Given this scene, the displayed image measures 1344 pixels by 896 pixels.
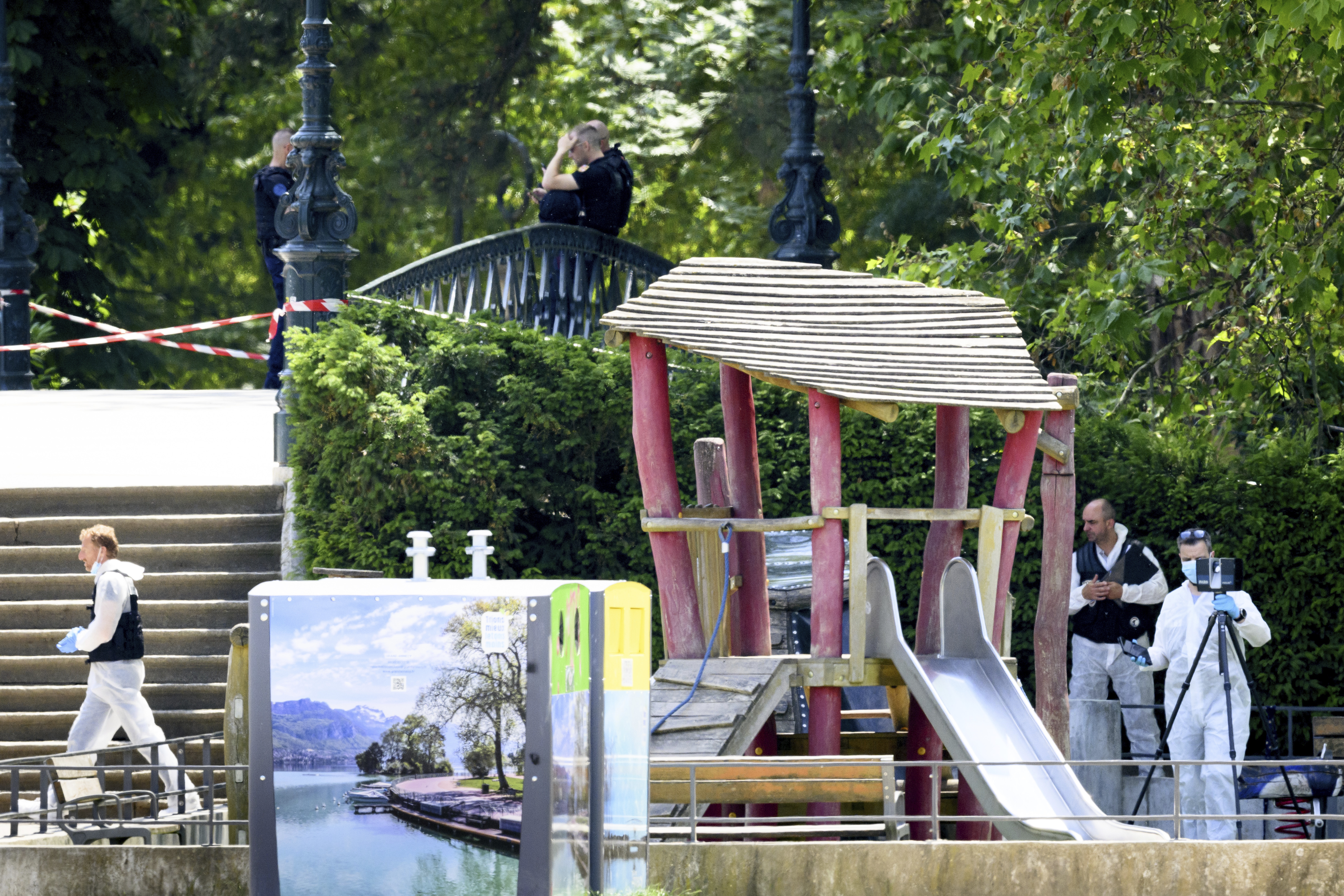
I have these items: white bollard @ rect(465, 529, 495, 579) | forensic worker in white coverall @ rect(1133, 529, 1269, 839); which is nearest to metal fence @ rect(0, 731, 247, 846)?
white bollard @ rect(465, 529, 495, 579)

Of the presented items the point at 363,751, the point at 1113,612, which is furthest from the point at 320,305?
the point at 363,751

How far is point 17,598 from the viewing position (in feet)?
43.2

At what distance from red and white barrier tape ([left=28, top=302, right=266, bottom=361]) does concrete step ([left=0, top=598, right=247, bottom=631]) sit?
522cm

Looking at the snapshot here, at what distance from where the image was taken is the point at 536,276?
16469 mm

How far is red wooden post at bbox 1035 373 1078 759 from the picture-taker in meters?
10.5

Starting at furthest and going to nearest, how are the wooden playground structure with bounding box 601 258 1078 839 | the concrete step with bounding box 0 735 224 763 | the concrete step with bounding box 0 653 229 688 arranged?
the concrete step with bounding box 0 653 229 688, the concrete step with bounding box 0 735 224 763, the wooden playground structure with bounding box 601 258 1078 839

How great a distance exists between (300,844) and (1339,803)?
6.71 m

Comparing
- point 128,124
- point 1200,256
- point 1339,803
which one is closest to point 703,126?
point 128,124

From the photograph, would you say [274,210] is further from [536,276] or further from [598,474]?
[598,474]

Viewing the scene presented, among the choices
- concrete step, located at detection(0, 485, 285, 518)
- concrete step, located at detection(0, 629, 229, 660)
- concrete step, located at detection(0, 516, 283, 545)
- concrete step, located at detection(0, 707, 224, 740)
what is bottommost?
concrete step, located at detection(0, 707, 224, 740)

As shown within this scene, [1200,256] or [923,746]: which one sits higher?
[1200,256]

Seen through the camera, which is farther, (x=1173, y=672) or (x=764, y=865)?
(x=1173, y=672)

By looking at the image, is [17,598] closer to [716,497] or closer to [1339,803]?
[716,497]

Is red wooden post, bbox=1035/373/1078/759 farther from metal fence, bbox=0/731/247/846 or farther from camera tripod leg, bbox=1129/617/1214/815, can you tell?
metal fence, bbox=0/731/247/846
